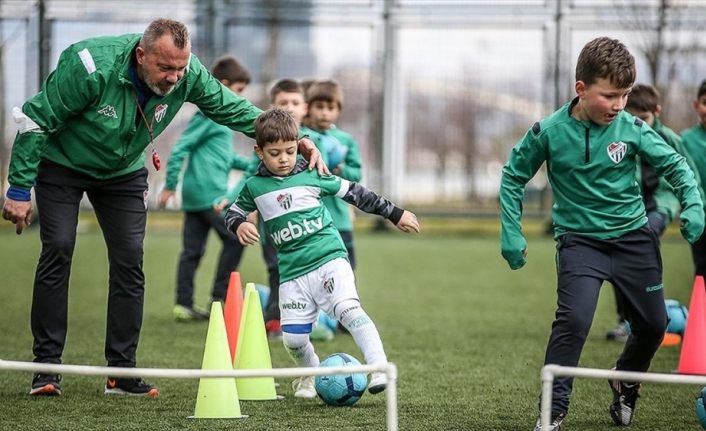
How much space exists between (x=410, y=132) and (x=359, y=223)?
242 cm

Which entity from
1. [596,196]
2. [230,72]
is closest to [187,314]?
[230,72]

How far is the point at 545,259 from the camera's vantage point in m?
15.4

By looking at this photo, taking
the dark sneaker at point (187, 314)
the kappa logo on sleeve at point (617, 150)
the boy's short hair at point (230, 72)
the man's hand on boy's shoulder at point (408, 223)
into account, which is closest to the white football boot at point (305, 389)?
the man's hand on boy's shoulder at point (408, 223)

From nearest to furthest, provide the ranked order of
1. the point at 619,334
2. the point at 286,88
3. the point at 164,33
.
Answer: the point at 164,33 < the point at 286,88 < the point at 619,334

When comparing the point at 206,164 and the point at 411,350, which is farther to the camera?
the point at 206,164

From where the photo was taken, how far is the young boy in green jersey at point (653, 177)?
22.4ft

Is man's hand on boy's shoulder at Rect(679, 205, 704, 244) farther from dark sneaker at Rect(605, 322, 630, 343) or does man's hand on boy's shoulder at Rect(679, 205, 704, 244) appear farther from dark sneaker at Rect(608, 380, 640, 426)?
dark sneaker at Rect(605, 322, 630, 343)

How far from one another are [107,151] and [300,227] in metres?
1.06

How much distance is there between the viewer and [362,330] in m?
5.75

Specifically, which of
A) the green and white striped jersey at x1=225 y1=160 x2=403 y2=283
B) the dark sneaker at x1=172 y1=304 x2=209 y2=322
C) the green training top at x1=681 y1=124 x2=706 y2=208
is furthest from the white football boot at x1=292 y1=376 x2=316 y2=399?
the dark sneaker at x1=172 y1=304 x2=209 y2=322

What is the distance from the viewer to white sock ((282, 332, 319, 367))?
5934 mm

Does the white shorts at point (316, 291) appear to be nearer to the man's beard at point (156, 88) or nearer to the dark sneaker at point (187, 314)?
the man's beard at point (156, 88)

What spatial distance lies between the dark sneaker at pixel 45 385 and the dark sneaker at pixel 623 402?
2.82 meters

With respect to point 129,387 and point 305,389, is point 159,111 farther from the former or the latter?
point 305,389
